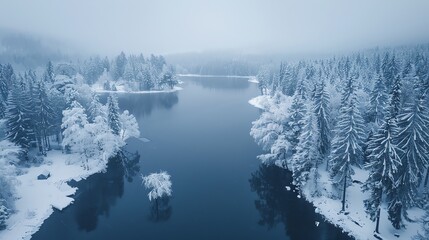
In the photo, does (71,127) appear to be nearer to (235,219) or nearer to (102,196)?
(102,196)

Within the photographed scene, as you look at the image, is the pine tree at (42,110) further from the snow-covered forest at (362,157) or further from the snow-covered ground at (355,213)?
the snow-covered ground at (355,213)

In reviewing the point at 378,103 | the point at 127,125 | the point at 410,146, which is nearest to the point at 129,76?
the point at 127,125

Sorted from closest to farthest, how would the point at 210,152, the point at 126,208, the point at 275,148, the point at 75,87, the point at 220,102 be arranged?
the point at 126,208 < the point at 275,148 < the point at 210,152 < the point at 75,87 < the point at 220,102

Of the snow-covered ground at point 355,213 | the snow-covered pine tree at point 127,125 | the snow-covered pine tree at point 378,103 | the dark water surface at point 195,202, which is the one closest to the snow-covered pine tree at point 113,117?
the snow-covered pine tree at point 127,125

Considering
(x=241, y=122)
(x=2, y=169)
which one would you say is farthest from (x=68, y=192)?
(x=241, y=122)

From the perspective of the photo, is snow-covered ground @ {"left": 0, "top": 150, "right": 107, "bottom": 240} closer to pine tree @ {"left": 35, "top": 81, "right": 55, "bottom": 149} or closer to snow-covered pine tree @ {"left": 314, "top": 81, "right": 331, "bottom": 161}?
pine tree @ {"left": 35, "top": 81, "right": 55, "bottom": 149}

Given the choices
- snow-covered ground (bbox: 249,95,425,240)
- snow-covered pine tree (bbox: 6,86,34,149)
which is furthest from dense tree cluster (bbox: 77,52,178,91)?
snow-covered ground (bbox: 249,95,425,240)

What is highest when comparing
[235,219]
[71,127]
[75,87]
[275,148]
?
[75,87]
